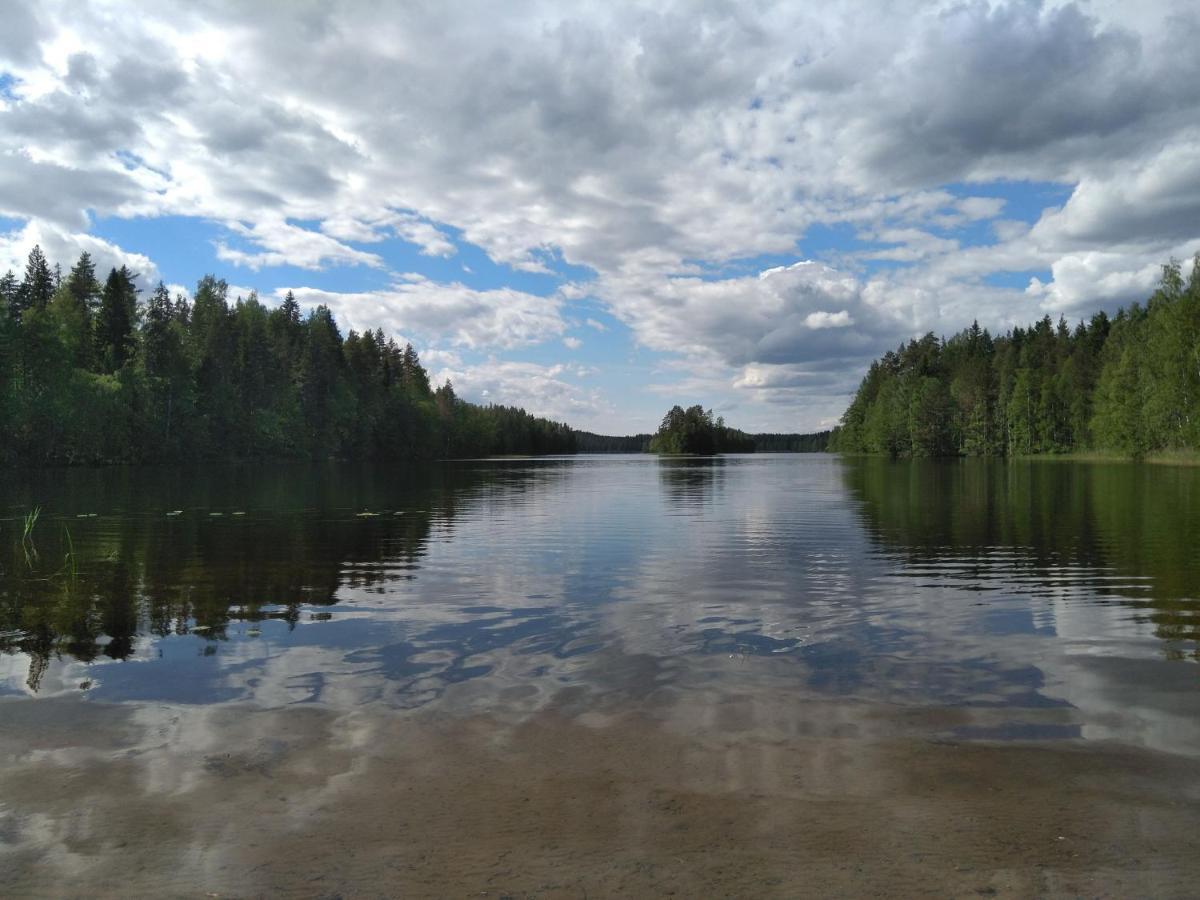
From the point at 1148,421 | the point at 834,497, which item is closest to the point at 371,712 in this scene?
the point at 834,497

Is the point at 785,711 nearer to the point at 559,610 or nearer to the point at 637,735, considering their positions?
the point at 637,735

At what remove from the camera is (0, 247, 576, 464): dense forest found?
94312 millimetres

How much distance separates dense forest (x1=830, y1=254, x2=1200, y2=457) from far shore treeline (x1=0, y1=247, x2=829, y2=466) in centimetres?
12002

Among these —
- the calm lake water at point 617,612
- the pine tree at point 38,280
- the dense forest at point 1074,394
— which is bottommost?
the calm lake water at point 617,612

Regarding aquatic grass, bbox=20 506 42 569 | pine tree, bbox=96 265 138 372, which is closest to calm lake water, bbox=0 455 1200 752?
aquatic grass, bbox=20 506 42 569

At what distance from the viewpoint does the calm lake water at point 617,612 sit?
1070 cm

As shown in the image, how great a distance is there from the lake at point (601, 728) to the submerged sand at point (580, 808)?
0.11 feet

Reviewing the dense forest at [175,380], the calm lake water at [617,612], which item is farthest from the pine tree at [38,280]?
the calm lake water at [617,612]

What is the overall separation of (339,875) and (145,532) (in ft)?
95.3

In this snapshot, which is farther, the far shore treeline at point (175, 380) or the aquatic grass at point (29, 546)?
the far shore treeline at point (175, 380)

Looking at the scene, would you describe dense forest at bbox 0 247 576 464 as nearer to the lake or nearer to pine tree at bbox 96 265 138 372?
pine tree at bbox 96 265 138 372

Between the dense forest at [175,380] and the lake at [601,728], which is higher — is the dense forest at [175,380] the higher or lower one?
the higher one

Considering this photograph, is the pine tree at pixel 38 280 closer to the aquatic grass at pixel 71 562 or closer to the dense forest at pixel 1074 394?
the aquatic grass at pixel 71 562

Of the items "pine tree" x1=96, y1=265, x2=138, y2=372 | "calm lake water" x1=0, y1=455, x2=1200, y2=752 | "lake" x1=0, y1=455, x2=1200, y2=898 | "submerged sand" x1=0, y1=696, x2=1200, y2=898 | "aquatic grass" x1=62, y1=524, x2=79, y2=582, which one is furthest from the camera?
"pine tree" x1=96, y1=265, x2=138, y2=372
